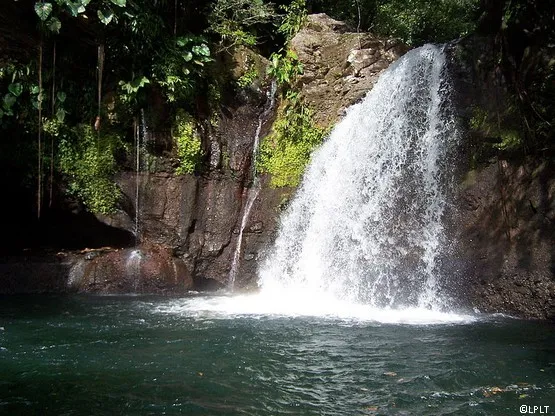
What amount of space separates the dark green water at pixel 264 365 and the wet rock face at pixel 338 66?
5514 millimetres

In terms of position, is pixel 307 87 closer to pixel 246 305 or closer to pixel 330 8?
pixel 246 305

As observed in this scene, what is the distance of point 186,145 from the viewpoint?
10664mm

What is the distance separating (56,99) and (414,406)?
352 inches

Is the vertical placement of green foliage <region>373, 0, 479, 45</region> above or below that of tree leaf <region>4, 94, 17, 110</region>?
above

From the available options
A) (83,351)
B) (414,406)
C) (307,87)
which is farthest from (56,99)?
(414,406)

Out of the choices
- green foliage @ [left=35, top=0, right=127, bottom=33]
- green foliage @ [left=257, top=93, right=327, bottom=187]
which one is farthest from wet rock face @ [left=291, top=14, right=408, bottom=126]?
green foliage @ [left=35, top=0, right=127, bottom=33]

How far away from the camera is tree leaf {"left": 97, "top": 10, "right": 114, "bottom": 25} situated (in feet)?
30.9

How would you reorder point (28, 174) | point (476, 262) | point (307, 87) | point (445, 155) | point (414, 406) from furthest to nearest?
point (307, 87), point (28, 174), point (445, 155), point (476, 262), point (414, 406)

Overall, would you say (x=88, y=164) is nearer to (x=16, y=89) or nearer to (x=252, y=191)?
(x=16, y=89)

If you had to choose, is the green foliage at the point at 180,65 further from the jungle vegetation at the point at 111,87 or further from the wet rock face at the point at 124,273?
the wet rock face at the point at 124,273

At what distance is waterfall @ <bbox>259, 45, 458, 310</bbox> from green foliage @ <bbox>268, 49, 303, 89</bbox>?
5.18 ft

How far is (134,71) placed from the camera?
35.0ft

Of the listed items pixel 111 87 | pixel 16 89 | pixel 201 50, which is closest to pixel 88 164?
pixel 111 87

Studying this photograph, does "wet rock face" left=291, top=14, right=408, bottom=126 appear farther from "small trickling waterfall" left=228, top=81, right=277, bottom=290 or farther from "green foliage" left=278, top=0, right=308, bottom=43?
"small trickling waterfall" left=228, top=81, right=277, bottom=290
